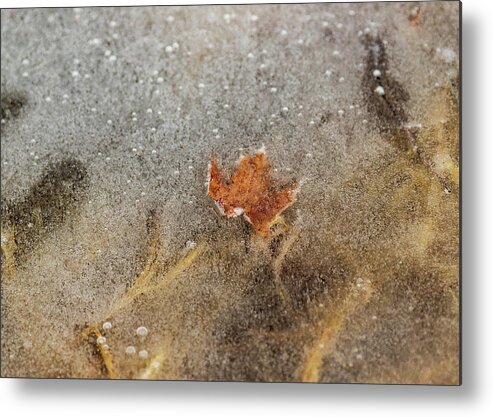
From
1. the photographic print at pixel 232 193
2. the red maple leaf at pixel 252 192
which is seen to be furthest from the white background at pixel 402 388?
the red maple leaf at pixel 252 192

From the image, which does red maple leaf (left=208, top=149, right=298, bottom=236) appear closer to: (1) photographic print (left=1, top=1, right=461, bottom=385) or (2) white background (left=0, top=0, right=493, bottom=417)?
(1) photographic print (left=1, top=1, right=461, bottom=385)

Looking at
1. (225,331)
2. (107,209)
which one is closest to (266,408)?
(225,331)

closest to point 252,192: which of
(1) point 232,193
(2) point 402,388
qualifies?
(1) point 232,193

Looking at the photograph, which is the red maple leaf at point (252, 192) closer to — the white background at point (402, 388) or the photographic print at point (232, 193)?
the photographic print at point (232, 193)

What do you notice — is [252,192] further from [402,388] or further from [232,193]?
[402,388]

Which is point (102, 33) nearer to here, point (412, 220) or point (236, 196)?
point (236, 196)

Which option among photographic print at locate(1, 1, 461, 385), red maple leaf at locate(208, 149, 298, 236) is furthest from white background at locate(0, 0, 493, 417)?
red maple leaf at locate(208, 149, 298, 236)
